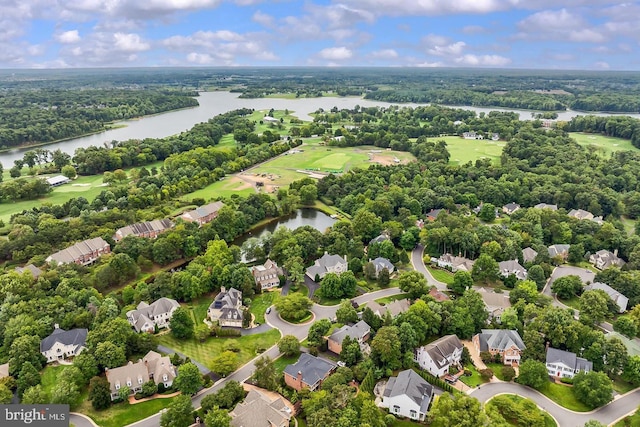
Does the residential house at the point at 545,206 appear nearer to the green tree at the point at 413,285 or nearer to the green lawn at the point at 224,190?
the green tree at the point at 413,285

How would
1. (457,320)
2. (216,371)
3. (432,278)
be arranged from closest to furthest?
(216,371)
(457,320)
(432,278)

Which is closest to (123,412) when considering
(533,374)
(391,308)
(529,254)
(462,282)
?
(391,308)

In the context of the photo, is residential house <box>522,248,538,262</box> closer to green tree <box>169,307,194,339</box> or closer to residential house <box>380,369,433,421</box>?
residential house <box>380,369,433,421</box>

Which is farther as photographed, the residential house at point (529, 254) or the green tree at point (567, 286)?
the residential house at point (529, 254)

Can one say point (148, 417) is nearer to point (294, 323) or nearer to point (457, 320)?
point (294, 323)

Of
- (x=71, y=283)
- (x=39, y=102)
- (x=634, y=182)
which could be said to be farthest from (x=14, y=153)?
(x=634, y=182)

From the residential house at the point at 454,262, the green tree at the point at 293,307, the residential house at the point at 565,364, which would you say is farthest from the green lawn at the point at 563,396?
the green tree at the point at 293,307

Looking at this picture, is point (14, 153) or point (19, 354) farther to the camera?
point (14, 153)
